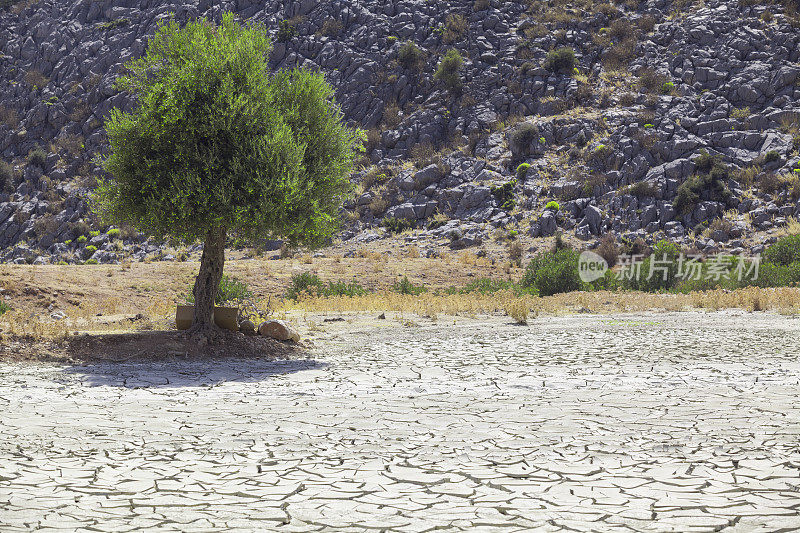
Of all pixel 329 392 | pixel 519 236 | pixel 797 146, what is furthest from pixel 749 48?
pixel 329 392

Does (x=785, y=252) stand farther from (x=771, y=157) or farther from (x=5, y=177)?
(x=5, y=177)

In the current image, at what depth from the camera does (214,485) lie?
542 centimetres

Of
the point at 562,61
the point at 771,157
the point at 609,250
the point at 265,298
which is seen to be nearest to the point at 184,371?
the point at 265,298

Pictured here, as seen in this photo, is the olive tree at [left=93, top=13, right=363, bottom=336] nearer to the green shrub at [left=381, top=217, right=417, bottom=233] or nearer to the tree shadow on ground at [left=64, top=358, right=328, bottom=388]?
the tree shadow on ground at [left=64, top=358, right=328, bottom=388]

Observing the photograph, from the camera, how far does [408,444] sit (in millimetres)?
6695

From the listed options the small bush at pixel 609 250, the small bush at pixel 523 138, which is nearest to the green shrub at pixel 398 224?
the small bush at pixel 523 138

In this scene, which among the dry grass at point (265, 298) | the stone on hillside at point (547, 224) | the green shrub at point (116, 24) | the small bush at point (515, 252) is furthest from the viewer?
the green shrub at point (116, 24)

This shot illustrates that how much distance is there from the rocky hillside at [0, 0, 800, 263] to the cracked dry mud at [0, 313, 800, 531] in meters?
30.6

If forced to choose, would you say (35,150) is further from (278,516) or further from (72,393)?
(278,516)

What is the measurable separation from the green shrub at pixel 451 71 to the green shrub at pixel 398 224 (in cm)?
1464

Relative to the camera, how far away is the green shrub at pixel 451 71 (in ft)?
175

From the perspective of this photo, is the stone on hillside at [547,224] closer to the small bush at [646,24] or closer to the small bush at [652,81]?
the small bush at [652,81]

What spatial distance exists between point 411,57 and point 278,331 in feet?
154

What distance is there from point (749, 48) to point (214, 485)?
182 feet
